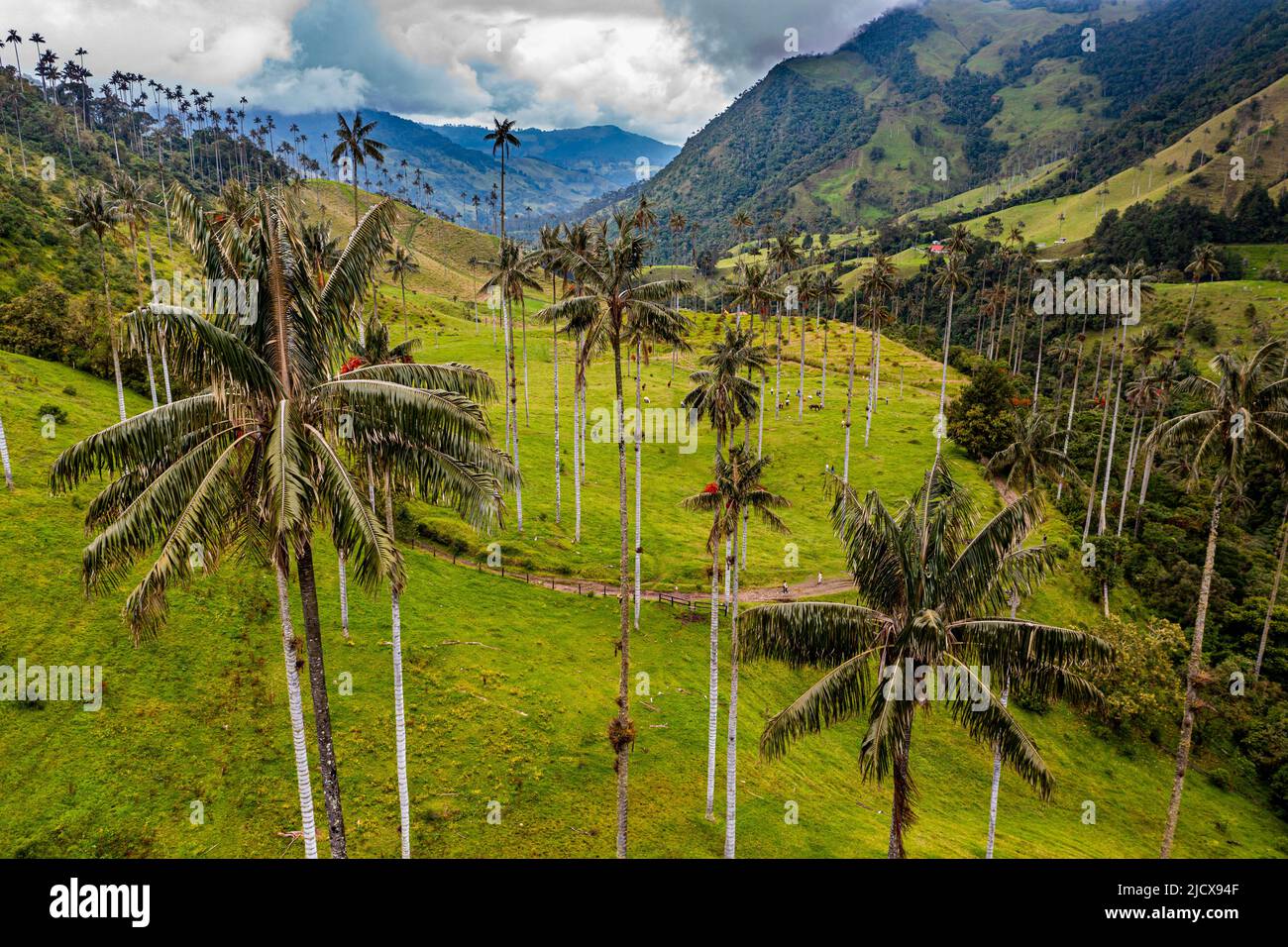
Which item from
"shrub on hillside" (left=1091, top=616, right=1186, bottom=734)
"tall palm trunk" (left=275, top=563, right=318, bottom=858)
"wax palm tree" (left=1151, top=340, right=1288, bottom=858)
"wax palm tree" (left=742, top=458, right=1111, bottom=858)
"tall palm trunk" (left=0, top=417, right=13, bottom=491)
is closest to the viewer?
"tall palm trunk" (left=275, top=563, right=318, bottom=858)

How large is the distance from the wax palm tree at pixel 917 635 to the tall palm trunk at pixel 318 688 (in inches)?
436

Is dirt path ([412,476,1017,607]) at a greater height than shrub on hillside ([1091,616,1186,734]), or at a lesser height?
greater

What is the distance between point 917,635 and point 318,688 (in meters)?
14.8

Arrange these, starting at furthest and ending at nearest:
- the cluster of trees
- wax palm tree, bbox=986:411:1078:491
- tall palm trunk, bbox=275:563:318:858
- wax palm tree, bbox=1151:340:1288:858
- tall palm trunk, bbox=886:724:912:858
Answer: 1. the cluster of trees
2. wax palm tree, bbox=986:411:1078:491
3. wax palm tree, bbox=1151:340:1288:858
4. tall palm trunk, bbox=886:724:912:858
5. tall palm trunk, bbox=275:563:318:858

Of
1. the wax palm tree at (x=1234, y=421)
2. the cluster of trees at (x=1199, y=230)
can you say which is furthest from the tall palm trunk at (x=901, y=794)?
the cluster of trees at (x=1199, y=230)

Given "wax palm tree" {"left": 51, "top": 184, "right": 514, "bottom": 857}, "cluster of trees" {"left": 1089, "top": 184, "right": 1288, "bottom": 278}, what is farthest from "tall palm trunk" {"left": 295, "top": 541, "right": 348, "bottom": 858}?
"cluster of trees" {"left": 1089, "top": 184, "right": 1288, "bottom": 278}

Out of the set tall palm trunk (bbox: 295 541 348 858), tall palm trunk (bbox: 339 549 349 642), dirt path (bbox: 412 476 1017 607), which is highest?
tall palm trunk (bbox: 295 541 348 858)

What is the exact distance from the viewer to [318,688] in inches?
621

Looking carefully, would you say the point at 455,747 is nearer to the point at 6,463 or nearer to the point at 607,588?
the point at 607,588

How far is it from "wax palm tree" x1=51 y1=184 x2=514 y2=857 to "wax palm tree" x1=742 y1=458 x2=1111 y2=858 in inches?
389

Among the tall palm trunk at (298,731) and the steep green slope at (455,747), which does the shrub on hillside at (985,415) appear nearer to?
the steep green slope at (455,747)

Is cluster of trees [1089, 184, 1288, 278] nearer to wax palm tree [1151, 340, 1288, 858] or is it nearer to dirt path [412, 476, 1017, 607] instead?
dirt path [412, 476, 1017, 607]

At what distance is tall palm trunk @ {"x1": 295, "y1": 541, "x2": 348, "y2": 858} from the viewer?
49.1ft

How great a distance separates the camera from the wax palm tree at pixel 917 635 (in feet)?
56.0
